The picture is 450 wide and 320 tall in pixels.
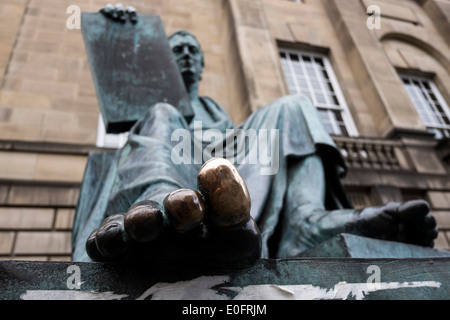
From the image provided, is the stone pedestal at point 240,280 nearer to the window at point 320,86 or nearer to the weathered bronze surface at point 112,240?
the weathered bronze surface at point 112,240

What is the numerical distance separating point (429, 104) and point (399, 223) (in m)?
10.5

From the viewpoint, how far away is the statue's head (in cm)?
356

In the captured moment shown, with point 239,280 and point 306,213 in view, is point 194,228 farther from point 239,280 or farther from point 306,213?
point 306,213

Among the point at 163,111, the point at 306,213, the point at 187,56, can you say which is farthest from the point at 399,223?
the point at 187,56

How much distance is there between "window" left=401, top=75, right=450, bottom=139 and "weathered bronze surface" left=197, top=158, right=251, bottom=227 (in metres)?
10.7

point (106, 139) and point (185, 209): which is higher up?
point (106, 139)

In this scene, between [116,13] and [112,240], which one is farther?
Result: [116,13]

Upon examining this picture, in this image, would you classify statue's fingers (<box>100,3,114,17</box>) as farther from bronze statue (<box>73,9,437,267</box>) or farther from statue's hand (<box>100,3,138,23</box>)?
bronze statue (<box>73,9,437,267</box>)
